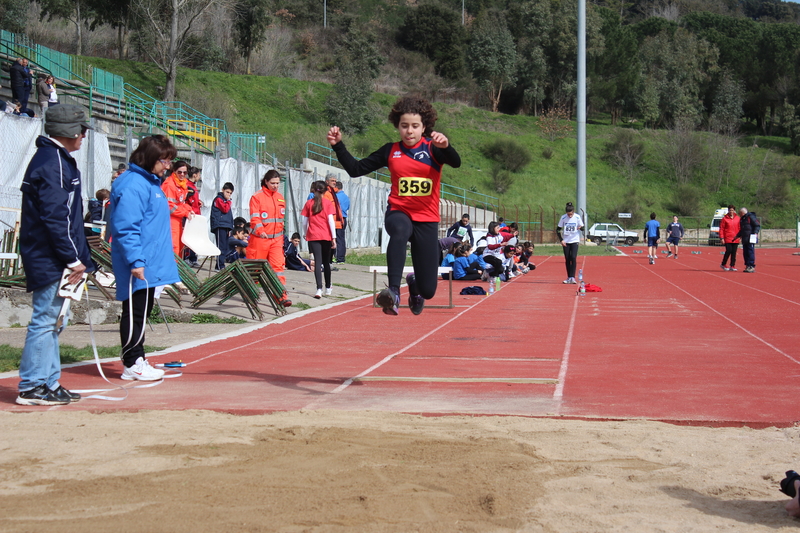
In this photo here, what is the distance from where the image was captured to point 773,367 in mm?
7145

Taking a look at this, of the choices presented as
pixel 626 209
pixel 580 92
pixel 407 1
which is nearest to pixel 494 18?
pixel 407 1

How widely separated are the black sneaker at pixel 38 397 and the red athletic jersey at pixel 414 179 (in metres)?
2.81

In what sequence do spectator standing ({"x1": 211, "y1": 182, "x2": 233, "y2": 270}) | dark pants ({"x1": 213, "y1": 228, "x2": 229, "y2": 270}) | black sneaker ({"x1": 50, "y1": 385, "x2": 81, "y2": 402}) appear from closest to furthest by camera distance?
black sneaker ({"x1": 50, "y1": 385, "x2": 81, "y2": 402}) → spectator standing ({"x1": 211, "y1": 182, "x2": 233, "y2": 270}) → dark pants ({"x1": 213, "y1": 228, "x2": 229, "y2": 270})

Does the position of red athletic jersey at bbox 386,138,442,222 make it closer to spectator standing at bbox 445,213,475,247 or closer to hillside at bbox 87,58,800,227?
spectator standing at bbox 445,213,475,247

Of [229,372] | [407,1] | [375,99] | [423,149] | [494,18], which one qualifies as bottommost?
[229,372]

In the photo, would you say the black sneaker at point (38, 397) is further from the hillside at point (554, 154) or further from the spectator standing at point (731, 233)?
the hillside at point (554, 154)

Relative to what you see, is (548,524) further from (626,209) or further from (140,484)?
(626,209)

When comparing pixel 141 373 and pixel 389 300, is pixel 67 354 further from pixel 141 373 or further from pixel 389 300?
pixel 389 300

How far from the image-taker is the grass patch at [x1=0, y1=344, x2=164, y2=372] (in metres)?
6.92

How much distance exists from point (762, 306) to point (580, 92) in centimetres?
2046

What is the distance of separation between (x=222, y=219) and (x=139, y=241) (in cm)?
925

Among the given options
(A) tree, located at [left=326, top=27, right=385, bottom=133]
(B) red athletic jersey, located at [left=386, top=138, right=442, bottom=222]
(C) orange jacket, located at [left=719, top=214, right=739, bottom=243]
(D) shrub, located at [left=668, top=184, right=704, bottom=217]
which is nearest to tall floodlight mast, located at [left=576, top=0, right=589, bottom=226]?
(C) orange jacket, located at [left=719, top=214, right=739, bottom=243]

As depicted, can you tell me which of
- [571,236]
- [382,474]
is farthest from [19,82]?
[382,474]

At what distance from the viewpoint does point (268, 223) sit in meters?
11.9
